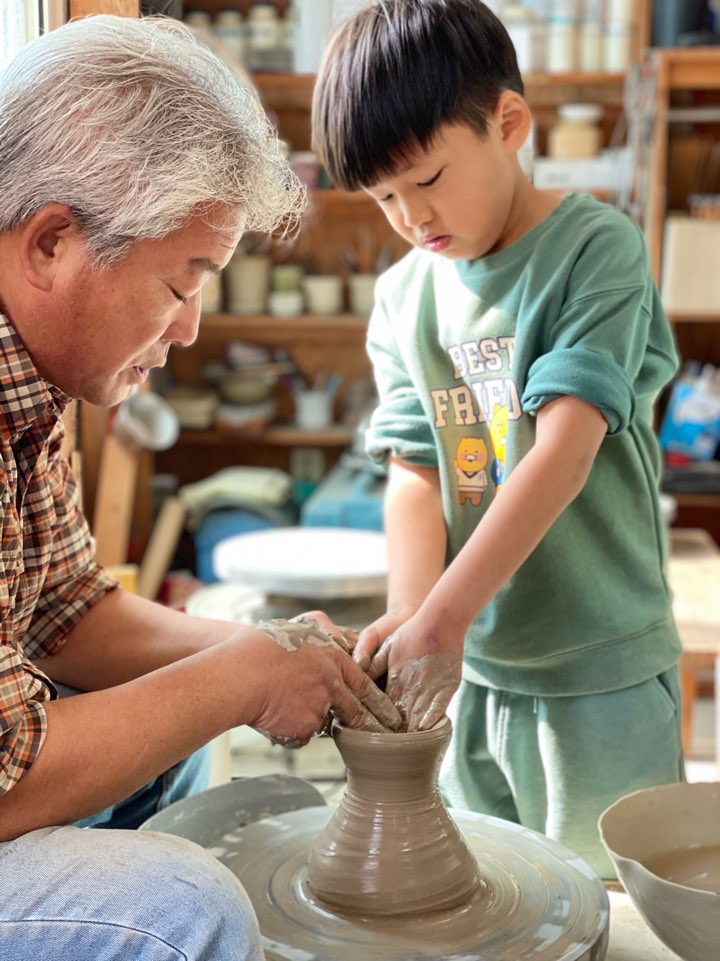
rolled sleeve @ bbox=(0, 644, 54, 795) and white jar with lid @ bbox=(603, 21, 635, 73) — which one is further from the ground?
white jar with lid @ bbox=(603, 21, 635, 73)

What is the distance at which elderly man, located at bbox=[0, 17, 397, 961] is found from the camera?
40.9 inches

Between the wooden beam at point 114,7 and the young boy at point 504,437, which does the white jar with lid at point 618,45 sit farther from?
the wooden beam at point 114,7

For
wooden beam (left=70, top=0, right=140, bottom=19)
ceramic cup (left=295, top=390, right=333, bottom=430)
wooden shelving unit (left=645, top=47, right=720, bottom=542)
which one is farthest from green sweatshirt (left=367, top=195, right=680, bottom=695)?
ceramic cup (left=295, top=390, right=333, bottom=430)

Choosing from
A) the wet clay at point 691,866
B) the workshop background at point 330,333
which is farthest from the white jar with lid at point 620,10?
the wet clay at point 691,866

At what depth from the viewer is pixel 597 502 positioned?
59.0 inches

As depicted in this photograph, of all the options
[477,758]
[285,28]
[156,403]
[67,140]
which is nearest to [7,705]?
[67,140]

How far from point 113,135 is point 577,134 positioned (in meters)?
3.58

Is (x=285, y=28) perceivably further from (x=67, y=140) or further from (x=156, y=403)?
(x=67, y=140)

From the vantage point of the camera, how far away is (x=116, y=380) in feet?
4.15

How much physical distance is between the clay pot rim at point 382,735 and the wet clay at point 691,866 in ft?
1.03

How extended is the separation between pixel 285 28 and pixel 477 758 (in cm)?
377

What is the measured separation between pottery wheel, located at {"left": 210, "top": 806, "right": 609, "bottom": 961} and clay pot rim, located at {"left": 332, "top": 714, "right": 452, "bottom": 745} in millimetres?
177

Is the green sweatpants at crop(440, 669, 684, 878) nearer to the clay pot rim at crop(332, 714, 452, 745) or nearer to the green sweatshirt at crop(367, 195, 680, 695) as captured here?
the green sweatshirt at crop(367, 195, 680, 695)

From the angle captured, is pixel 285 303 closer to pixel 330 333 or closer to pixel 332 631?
pixel 330 333
